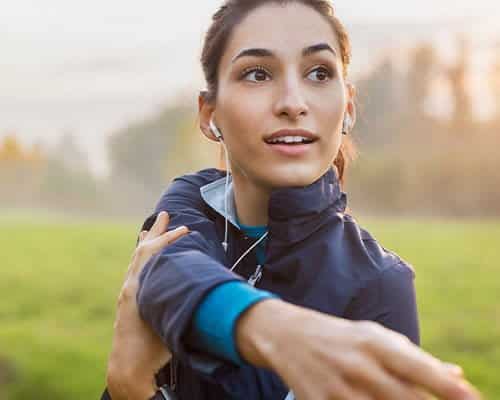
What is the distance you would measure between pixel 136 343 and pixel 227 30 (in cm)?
65

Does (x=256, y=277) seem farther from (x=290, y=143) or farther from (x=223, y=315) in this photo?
(x=223, y=315)

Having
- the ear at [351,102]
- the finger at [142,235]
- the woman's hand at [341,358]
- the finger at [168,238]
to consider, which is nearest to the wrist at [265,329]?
the woman's hand at [341,358]

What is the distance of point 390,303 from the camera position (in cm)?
146

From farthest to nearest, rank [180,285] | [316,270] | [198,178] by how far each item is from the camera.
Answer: [198,178] < [316,270] < [180,285]

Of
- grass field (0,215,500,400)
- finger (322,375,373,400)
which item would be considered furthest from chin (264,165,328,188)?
grass field (0,215,500,400)

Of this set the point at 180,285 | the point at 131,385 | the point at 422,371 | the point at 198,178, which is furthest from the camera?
the point at 198,178

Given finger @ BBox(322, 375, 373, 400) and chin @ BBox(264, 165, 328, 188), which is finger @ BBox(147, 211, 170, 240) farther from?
finger @ BBox(322, 375, 373, 400)

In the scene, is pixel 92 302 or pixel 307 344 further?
pixel 92 302

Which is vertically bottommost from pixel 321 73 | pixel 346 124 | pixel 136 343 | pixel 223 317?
pixel 136 343

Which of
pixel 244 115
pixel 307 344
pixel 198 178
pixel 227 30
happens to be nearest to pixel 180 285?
pixel 307 344

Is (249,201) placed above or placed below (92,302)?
above

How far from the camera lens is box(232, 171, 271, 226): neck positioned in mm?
1635

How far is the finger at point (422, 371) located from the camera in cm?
86

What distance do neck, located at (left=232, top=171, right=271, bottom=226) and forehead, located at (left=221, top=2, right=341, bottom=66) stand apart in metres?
0.25
